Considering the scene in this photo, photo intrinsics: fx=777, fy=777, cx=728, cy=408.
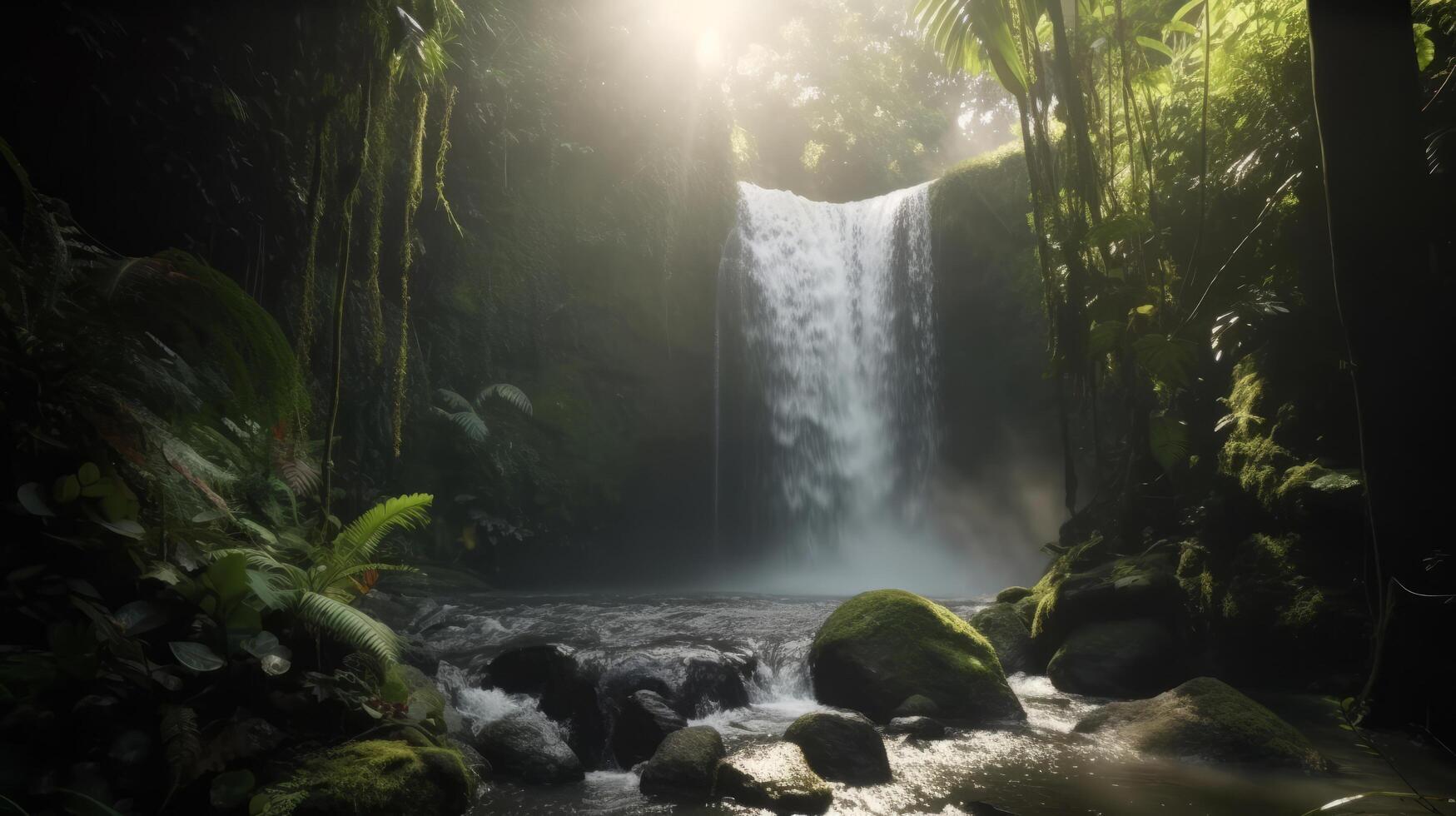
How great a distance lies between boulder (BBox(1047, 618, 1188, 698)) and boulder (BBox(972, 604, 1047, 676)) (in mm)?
565

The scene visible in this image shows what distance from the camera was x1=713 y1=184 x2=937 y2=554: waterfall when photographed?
1716 cm

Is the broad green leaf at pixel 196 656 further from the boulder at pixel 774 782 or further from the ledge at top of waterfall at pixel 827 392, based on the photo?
the ledge at top of waterfall at pixel 827 392

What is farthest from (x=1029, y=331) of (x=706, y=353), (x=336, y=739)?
(x=336, y=739)

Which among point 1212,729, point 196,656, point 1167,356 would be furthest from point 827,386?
point 196,656

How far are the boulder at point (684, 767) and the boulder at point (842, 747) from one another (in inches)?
21.2

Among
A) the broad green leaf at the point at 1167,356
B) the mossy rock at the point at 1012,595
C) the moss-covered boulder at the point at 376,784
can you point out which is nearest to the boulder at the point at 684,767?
the moss-covered boulder at the point at 376,784

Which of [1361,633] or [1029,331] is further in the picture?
[1029,331]

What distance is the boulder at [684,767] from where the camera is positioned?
4.39 meters

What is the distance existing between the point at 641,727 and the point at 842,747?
144 cm

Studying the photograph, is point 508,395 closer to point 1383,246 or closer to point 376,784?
point 376,784

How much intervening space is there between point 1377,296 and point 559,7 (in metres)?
15.0

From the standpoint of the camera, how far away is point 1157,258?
23.7ft

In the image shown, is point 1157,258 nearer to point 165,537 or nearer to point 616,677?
point 616,677

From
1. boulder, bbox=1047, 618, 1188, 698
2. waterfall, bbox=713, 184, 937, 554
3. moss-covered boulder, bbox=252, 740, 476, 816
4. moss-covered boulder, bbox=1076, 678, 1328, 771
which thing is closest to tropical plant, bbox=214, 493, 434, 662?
moss-covered boulder, bbox=252, 740, 476, 816
